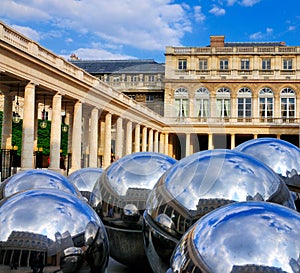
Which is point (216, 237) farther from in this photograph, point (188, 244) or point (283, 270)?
point (283, 270)

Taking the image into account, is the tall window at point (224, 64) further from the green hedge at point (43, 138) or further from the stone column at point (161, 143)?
the green hedge at point (43, 138)

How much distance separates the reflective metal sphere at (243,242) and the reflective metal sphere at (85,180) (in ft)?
17.3

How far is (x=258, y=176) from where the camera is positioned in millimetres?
4594

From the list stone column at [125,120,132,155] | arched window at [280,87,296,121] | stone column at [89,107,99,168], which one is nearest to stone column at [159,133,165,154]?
arched window at [280,87,296,121]

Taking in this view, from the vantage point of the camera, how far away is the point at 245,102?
192 ft

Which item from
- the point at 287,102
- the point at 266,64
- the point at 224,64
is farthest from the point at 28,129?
the point at 266,64

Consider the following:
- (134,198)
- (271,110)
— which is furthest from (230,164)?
(271,110)

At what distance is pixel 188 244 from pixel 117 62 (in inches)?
2907

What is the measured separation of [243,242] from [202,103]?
57.4 meters

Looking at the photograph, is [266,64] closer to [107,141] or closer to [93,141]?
[107,141]

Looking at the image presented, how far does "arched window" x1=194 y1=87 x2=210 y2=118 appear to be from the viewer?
193 ft

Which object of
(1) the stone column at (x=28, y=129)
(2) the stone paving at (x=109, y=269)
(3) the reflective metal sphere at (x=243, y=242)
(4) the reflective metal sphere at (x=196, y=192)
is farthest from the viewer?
(1) the stone column at (x=28, y=129)

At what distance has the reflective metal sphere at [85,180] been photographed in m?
8.27

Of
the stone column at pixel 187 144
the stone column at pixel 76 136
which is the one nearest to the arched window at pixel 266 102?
the stone column at pixel 187 144
